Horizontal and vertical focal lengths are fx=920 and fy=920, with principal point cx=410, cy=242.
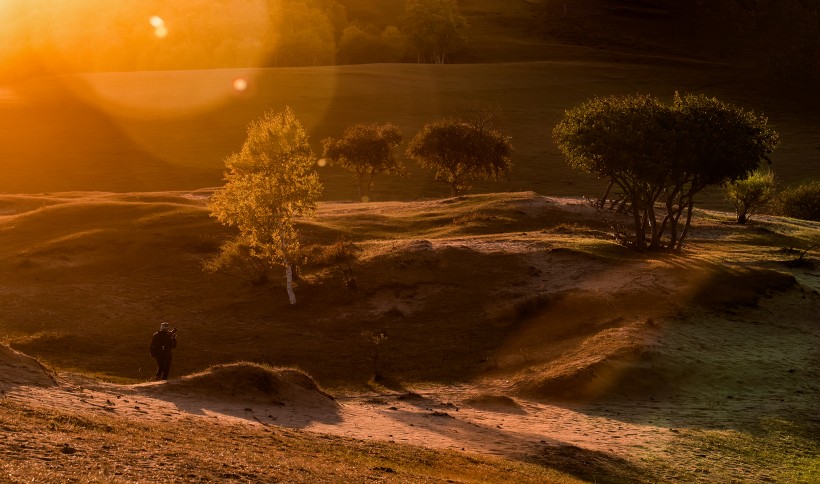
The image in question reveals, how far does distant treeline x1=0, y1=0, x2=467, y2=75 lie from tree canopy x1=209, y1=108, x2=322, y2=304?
12942cm

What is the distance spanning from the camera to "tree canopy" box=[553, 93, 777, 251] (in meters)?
55.6

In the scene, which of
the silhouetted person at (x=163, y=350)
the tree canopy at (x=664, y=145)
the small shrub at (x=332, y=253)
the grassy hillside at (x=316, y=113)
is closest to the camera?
the silhouetted person at (x=163, y=350)

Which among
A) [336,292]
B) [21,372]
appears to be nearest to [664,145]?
[336,292]

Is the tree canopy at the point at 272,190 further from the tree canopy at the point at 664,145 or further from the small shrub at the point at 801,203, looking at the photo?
the small shrub at the point at 801,203

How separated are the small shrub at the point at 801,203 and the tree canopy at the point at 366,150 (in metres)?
39.9

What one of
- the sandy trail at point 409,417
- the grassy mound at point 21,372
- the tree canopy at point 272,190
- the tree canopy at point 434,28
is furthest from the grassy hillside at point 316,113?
the grassy mound at point 21,372

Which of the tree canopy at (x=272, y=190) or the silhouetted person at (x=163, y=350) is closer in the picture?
the silhouetted person at (x=163, y=350)

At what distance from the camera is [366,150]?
94312 mm

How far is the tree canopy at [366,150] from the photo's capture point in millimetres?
94312

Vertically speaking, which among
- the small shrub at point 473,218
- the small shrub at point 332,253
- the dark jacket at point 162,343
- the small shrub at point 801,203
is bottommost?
the dark jacket at point 162,343

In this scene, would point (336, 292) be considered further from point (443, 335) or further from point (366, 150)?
point (366, 150)

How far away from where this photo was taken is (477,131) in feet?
300

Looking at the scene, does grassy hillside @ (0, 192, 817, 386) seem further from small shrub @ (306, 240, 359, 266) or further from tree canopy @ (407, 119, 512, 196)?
tree canopy @ (407, 119, 512, 196)

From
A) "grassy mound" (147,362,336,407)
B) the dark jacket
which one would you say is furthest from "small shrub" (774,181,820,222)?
the dark jacket
